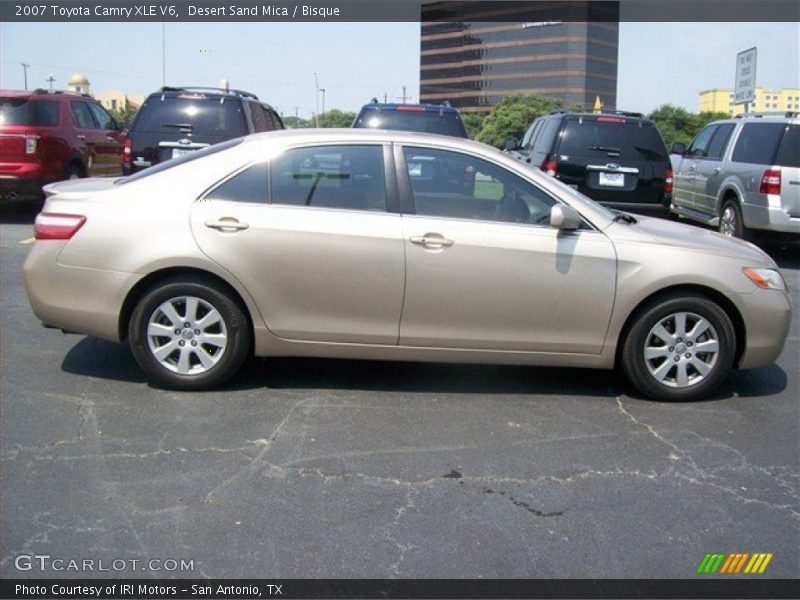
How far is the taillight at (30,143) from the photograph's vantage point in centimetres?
1227

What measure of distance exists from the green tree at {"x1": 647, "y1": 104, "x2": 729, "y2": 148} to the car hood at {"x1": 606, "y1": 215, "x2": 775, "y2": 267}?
1536 inches

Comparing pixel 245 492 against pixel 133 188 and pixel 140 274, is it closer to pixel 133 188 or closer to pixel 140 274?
pixel 140 274

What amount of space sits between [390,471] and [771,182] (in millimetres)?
8173

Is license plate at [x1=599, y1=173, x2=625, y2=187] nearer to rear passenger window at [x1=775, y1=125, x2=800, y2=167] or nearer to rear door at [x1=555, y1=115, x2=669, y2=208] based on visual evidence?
rear door at [x1=555, y1=115, x2=669, y2=208]

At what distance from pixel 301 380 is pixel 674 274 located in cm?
248

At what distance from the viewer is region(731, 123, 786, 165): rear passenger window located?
417 inches

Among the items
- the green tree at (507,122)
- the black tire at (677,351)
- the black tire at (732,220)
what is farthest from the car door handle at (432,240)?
the green tree at (507,122)

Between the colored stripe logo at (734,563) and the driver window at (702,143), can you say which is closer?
the colored stripe logo at (734,563)

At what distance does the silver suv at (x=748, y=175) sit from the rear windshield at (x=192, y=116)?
6652 millimetres

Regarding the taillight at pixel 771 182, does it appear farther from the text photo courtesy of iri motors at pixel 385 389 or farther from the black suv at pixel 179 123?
the black suv at pixel 179 123

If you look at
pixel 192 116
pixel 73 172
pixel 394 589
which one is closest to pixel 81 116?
pixel 73 172

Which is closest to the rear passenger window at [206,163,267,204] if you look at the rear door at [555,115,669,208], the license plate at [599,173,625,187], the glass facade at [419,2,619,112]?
the rear door at [555,115,669,208]

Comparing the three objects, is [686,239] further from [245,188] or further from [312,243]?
[245,188]

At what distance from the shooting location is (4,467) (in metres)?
4.09
